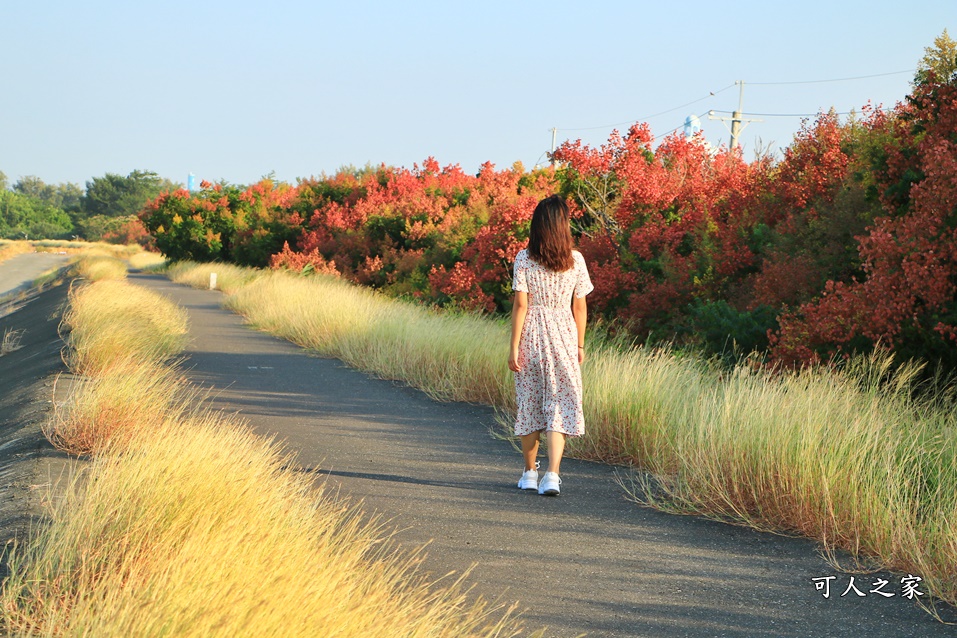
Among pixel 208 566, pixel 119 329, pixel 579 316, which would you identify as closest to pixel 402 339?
pixel 119 329

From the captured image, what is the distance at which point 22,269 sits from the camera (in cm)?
6206

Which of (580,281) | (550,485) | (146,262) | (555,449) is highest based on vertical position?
(580,281)

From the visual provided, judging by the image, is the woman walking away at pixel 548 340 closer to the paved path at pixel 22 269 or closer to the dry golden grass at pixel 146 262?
the paved path at pixel 22 269

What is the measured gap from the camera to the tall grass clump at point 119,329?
11.0 metres

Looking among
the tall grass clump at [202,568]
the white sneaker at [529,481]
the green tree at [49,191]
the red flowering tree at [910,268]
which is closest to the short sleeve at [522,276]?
the white sneaker at [529,481]

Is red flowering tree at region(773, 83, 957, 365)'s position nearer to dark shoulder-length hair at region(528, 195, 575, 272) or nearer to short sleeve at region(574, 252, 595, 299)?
short sleeve at region(574, 252, 595, 299)

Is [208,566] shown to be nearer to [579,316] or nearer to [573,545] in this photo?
[573,545]

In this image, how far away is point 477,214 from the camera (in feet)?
73.9

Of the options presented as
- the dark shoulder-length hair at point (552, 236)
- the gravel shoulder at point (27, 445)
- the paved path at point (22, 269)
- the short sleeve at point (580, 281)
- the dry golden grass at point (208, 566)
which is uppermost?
the dark shoulder-length hair at point (552, 236)

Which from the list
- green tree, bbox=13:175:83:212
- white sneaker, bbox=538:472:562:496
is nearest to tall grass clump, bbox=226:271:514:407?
white sneaker, bbox=538:472:562:496

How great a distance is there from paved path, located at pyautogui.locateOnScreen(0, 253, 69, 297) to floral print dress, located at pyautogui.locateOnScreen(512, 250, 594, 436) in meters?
43.6

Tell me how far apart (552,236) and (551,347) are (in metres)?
0.79

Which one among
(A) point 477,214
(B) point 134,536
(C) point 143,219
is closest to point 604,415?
(B) point 134,536

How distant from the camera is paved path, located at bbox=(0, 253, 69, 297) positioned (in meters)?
49.0
